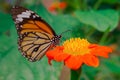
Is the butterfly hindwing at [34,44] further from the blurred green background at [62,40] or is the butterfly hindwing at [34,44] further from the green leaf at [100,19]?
the green leaf at [100,19]

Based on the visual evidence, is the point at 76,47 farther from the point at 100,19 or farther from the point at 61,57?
the point at 100,19

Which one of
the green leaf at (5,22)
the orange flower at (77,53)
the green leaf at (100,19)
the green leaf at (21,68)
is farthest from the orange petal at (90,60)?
the green leaf at (5,22)

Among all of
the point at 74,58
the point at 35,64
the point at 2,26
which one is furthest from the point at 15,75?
the point at 2,26

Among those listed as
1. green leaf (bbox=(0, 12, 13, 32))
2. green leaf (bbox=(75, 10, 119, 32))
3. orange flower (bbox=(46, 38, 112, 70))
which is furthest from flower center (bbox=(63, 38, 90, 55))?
green leaf (bbox=(0, 12, 13, 32))

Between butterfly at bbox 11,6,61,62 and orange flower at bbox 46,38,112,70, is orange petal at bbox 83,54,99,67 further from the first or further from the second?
butterfly at bbox 11,6,61,62

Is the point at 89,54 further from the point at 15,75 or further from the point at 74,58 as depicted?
the point at 15,75

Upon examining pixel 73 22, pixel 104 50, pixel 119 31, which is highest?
pixel 104 50

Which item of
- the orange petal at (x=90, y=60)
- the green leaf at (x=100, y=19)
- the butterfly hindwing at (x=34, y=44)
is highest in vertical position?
the orange petal at (x=90, y=60)

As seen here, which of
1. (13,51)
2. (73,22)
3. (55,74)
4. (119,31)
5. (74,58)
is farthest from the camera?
(119,31)
